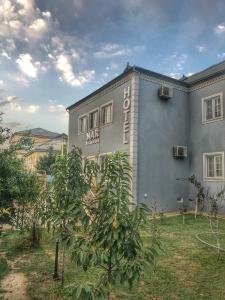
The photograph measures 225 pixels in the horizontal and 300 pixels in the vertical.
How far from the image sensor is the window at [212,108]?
1470 centimetres

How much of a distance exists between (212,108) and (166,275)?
11.6 metres

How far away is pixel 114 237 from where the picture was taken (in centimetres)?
289

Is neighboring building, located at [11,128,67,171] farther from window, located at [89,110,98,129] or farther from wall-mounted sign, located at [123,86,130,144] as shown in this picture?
wall-mounted sign, located at [123,86,130,144]

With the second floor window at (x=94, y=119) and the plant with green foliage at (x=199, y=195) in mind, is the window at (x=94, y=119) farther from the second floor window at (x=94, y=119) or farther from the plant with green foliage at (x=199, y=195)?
the plant with green foliage at (x=199, y=195)

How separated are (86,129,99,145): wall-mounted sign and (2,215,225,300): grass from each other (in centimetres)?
1022

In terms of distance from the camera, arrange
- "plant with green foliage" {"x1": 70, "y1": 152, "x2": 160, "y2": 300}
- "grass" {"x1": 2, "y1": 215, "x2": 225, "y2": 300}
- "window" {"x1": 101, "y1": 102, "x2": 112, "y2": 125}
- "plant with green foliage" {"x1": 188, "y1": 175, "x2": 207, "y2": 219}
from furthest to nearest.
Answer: "window" {"x1": 101, "y1": 102, "x2": 112, "y2": 125}, "plant with green foliage" {"x1": 188, "y1": 175, "x2": 207, "y2": 219}, "grass" {"x1": 2, "y1": 215, "x2": 225, "y2": 300}, "plant with green foliage" {"x1": 70, "y1": 152, "x2": 160, "y2": 300}

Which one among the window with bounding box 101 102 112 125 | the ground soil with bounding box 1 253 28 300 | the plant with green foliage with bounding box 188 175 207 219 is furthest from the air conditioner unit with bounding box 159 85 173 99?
the ground soil with bounding box 1 253 28 300

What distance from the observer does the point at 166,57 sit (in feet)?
47.0

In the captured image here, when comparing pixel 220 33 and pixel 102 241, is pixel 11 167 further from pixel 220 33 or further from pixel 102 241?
pixel 220 33

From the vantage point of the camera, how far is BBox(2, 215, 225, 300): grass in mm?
4941

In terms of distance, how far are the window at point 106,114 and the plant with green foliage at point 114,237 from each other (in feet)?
45.6

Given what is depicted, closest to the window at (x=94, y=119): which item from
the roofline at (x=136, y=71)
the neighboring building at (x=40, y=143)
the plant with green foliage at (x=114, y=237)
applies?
the roofline at (x=136, y=71)

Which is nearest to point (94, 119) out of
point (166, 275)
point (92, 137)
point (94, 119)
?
point (94, 119)

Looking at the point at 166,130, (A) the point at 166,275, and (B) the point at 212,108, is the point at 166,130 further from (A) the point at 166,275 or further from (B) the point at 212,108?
(A) the point at 166,275
